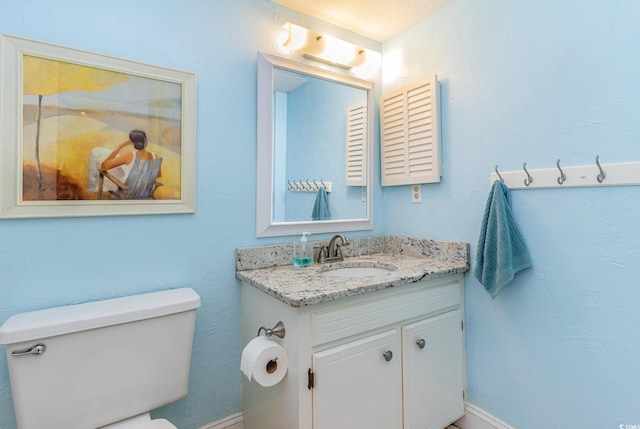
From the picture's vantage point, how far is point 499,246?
51.2 inches

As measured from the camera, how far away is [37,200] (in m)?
1.07

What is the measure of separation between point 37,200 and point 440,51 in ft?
6.37

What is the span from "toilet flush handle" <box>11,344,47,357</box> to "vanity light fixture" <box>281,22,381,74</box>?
1589 mm

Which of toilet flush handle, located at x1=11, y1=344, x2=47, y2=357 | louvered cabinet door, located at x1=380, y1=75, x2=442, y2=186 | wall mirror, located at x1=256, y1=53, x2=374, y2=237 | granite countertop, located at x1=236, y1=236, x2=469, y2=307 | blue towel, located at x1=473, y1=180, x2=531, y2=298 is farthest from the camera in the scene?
louvered cabinet door, located at x1=380, y1=75, x2=442, y2=186

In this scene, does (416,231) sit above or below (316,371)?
above

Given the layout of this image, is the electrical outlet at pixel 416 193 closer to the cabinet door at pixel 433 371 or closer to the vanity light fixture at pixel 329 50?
the cabinet door at pixel 433 371

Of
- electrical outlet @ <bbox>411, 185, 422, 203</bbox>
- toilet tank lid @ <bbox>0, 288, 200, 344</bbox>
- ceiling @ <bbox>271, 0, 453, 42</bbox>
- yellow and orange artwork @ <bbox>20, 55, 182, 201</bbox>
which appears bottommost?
toilet tank lid @ <bbox>0, 288, 200, 344</bbox>

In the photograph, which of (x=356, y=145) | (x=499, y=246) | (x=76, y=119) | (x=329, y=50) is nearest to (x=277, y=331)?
(x=499, y=246)

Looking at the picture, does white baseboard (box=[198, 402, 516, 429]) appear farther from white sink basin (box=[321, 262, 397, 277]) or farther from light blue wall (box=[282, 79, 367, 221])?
light blue wall (box=[282, 79, 367, 221])

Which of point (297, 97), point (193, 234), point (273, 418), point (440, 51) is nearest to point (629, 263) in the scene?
point (440, 51)

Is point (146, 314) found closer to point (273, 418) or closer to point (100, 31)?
point (273, 418)

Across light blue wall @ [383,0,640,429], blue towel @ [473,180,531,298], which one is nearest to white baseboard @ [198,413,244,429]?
light blue wall @ [383,0,640,429]

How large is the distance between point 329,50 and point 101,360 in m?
1.74

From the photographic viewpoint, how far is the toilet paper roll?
3.46 feet
